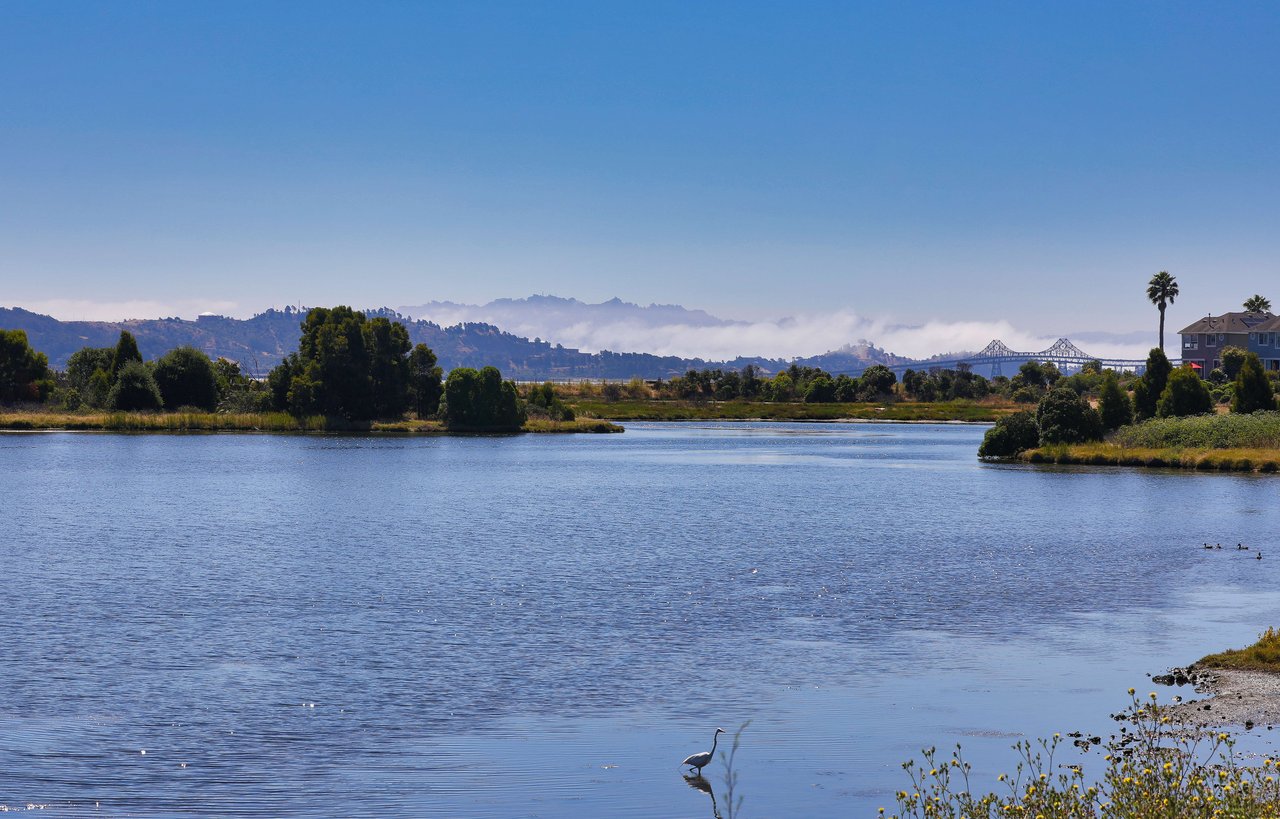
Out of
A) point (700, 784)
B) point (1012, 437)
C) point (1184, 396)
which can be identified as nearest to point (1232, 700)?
point (700, 784)

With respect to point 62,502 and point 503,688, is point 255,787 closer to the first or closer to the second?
point 503,688

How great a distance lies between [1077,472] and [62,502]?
65.3 m

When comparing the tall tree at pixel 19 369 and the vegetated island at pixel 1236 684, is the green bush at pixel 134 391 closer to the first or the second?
the tall tree at pixel 19 369

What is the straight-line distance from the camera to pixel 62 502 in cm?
6047

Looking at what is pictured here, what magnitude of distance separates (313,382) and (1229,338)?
415ft

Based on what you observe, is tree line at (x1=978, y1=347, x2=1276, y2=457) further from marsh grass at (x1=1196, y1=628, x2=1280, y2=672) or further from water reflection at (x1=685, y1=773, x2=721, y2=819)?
water reflection at (x1=685, y1=773, x2=721, y2=819)

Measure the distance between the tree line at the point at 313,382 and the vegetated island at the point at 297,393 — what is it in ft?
0.40

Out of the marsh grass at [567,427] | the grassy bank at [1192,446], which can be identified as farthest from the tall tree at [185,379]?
the grassy bank at [1192,446]

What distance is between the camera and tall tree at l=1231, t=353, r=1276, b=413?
95438 mm

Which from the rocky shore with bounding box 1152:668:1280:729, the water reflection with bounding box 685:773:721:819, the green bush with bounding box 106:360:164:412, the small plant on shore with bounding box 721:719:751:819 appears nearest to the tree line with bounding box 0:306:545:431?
the green bush with bounding box 106:360:164:412

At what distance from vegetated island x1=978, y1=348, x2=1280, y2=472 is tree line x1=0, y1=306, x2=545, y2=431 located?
216 feet

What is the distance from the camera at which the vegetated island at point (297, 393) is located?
144 meters

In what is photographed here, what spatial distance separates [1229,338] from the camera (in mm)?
179125

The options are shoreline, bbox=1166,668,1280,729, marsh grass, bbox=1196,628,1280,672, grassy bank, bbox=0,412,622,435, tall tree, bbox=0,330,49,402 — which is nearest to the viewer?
shoreline, bbox=1166,668,1280,729
